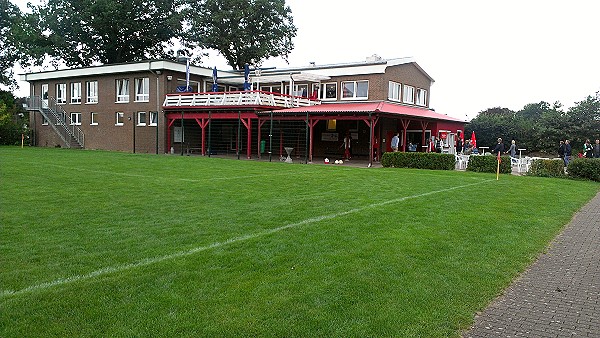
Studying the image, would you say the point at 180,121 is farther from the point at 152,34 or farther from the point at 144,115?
the point at 152,34

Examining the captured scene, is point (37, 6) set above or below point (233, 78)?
above

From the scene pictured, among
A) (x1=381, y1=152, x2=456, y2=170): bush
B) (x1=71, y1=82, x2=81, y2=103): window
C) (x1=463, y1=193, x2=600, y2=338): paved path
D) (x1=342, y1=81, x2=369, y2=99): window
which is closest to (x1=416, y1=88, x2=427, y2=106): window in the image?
(x1=342, y1=81, x2=369, y2=99): window

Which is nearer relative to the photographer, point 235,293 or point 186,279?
point 235,293

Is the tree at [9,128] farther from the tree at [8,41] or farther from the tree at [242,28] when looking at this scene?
the tree at [242,28]

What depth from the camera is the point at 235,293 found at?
197 inches

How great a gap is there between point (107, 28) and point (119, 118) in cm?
1326

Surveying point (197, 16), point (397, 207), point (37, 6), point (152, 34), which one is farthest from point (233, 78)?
point (397, 207)

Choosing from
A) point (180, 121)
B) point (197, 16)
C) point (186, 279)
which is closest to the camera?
point (186, 279)

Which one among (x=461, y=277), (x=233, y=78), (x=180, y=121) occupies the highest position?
(x=233, y=78)

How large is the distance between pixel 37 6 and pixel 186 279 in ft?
168

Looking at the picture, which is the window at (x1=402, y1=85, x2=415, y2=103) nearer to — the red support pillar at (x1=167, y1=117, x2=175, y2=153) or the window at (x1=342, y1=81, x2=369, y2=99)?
the window at (x1=342, y1=81, x2=369, y2=99)

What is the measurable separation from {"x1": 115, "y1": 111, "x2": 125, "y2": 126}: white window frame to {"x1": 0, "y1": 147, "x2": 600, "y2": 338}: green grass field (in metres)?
26.7

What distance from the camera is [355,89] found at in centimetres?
3181

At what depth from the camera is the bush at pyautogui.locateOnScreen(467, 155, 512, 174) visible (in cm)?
2097
